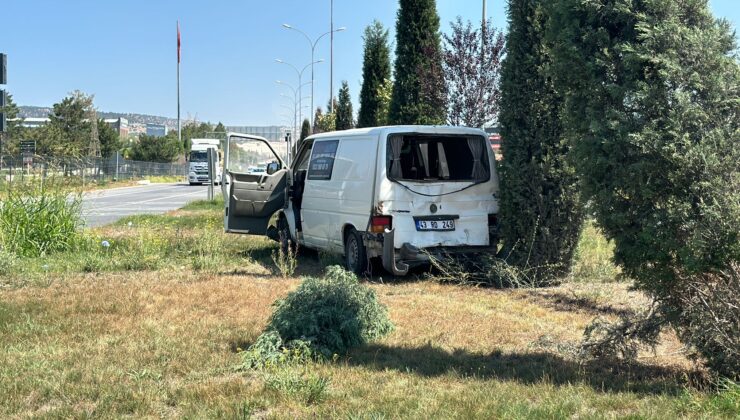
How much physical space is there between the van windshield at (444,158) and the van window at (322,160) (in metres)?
1.22

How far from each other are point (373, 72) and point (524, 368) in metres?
21.7

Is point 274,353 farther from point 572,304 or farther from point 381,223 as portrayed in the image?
point 381,223

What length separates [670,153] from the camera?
13.5ft

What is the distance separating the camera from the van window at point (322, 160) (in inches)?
400

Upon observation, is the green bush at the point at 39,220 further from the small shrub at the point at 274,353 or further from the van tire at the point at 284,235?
the small shrub at the point at 274,353

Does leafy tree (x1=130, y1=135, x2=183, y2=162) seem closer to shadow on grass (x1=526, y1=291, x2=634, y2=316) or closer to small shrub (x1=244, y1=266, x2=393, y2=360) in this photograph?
shadow on grass (x1=526, y1=291, x2=634, y2=316)

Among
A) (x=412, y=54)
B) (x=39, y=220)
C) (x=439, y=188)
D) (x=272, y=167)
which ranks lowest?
(x=39, y=220)

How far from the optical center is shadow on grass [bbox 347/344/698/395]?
4363mm

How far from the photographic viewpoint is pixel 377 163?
8.82m

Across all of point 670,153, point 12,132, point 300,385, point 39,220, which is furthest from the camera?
point 12,132

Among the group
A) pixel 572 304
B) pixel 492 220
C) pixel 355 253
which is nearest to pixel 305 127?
pixel 355 253

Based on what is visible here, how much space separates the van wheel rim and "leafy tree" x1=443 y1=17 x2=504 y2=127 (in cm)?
626

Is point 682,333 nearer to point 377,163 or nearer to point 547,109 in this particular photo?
point 547,109

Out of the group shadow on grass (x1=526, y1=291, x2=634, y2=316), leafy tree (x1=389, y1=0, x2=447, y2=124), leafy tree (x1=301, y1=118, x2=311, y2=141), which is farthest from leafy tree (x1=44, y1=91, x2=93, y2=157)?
shadow on grass (x1=526, y1=291, x2=634, y2=316)
